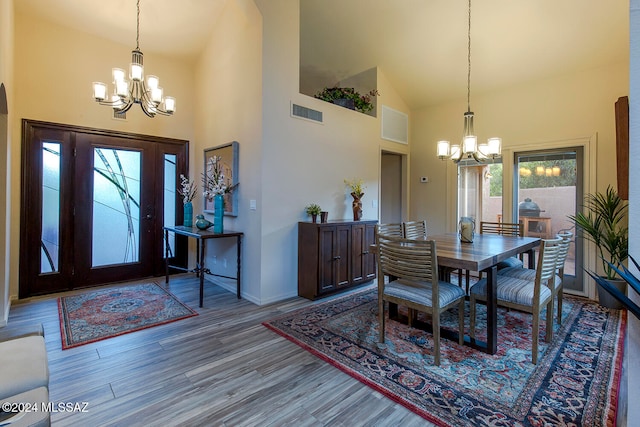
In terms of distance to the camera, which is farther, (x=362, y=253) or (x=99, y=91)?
(x=362, y=253)

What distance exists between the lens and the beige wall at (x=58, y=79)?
3.85 metres

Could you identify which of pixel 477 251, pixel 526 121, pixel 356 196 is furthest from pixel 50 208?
pixel 526 121

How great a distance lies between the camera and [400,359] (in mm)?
2443

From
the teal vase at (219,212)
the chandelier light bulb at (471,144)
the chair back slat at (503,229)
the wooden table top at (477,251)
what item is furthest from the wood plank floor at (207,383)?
the chair back slat at (503,229)

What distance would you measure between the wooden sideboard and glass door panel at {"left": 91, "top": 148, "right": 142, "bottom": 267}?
9.04ft

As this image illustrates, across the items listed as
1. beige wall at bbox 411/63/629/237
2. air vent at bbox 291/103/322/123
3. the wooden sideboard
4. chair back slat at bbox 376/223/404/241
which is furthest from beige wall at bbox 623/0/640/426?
beige wall at bbox 411/63/629/237

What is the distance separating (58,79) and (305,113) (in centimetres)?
332

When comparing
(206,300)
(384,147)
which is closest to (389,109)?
(384,147)

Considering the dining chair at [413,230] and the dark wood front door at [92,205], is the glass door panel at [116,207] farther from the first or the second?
the dining chair at [413,230]

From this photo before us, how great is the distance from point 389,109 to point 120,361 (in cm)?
501

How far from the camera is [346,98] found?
463 centimetres

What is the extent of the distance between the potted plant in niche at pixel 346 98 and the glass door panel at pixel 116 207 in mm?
3058

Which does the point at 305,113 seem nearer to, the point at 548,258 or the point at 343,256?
the point at 343,256

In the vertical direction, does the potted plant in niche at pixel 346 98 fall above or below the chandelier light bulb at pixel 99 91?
above
